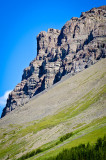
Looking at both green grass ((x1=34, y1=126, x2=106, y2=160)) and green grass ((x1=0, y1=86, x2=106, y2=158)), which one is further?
green grass ((x1=0, y1=86, x2=106, y2=158))

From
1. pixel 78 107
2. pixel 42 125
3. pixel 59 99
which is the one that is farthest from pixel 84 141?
pixel 59 99

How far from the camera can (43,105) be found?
558ft

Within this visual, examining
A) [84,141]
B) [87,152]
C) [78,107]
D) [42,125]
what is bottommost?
[87,152]

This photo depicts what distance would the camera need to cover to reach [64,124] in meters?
103

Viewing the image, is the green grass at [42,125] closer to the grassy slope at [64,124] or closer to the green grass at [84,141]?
the grassy slope at [64,124]

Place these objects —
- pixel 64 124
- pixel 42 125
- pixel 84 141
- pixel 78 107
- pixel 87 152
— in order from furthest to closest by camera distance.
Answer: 1. pixel 78 107
2. pixel 42 125
3. pixel 64 124
4. pixel 84 141
5. pixel 87 152

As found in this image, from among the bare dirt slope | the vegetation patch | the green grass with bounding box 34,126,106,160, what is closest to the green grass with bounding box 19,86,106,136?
the bare dirt slope

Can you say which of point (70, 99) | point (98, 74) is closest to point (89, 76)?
point (98, 74)

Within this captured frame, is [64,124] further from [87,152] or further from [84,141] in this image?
[87,152]

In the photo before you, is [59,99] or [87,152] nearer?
[87,152]

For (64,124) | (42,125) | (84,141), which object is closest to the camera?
(84,141)

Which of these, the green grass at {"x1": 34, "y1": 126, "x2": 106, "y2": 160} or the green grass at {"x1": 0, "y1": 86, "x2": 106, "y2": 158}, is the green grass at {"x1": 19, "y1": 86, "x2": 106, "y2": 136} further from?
the green grass at {"x1": 34, "y1": 126, "x2": 106, "y2": 160}

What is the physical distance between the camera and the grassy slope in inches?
2704

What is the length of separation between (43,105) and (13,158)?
87982 millimetres
